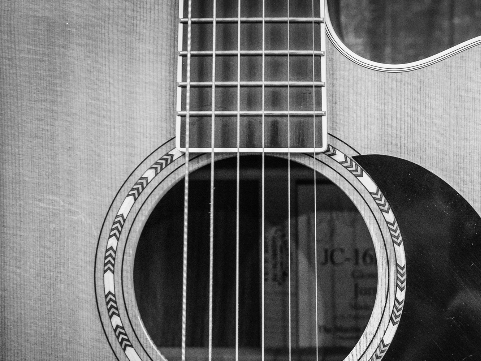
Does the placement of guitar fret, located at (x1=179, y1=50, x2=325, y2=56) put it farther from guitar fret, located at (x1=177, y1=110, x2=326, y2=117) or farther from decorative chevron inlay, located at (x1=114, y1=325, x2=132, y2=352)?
decorative chevron inlay, located at (x1=114, y1=325, x2=132, y2=352)

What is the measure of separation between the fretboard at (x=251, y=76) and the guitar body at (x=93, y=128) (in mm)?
29

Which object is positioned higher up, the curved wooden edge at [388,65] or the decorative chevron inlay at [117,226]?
the curved wooden edge at [388,65]

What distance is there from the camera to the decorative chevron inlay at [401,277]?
945 millimetres

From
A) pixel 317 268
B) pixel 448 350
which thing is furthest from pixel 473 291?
pixel 317 268

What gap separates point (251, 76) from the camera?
3.15 feet

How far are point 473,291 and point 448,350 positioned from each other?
0.09 meters

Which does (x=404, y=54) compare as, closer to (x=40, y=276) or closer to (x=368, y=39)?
(x=368, y=39)

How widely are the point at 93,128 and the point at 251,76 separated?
249 millimetres

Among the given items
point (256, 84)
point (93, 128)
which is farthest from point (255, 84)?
point (93, 128)

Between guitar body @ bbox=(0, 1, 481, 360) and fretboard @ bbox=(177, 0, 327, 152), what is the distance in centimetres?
3

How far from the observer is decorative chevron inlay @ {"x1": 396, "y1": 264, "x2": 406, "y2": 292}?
0.94 meters

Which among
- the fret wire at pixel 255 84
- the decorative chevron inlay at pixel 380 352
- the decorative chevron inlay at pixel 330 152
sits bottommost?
the decorative chevron inlay at pixel 380 352

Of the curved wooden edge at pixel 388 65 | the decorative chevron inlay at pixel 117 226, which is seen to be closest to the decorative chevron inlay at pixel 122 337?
the decorative chevron inlay at pixel 117 226

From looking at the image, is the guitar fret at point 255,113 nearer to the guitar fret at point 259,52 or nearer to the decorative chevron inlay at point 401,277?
the guitar fret at point 259,52
